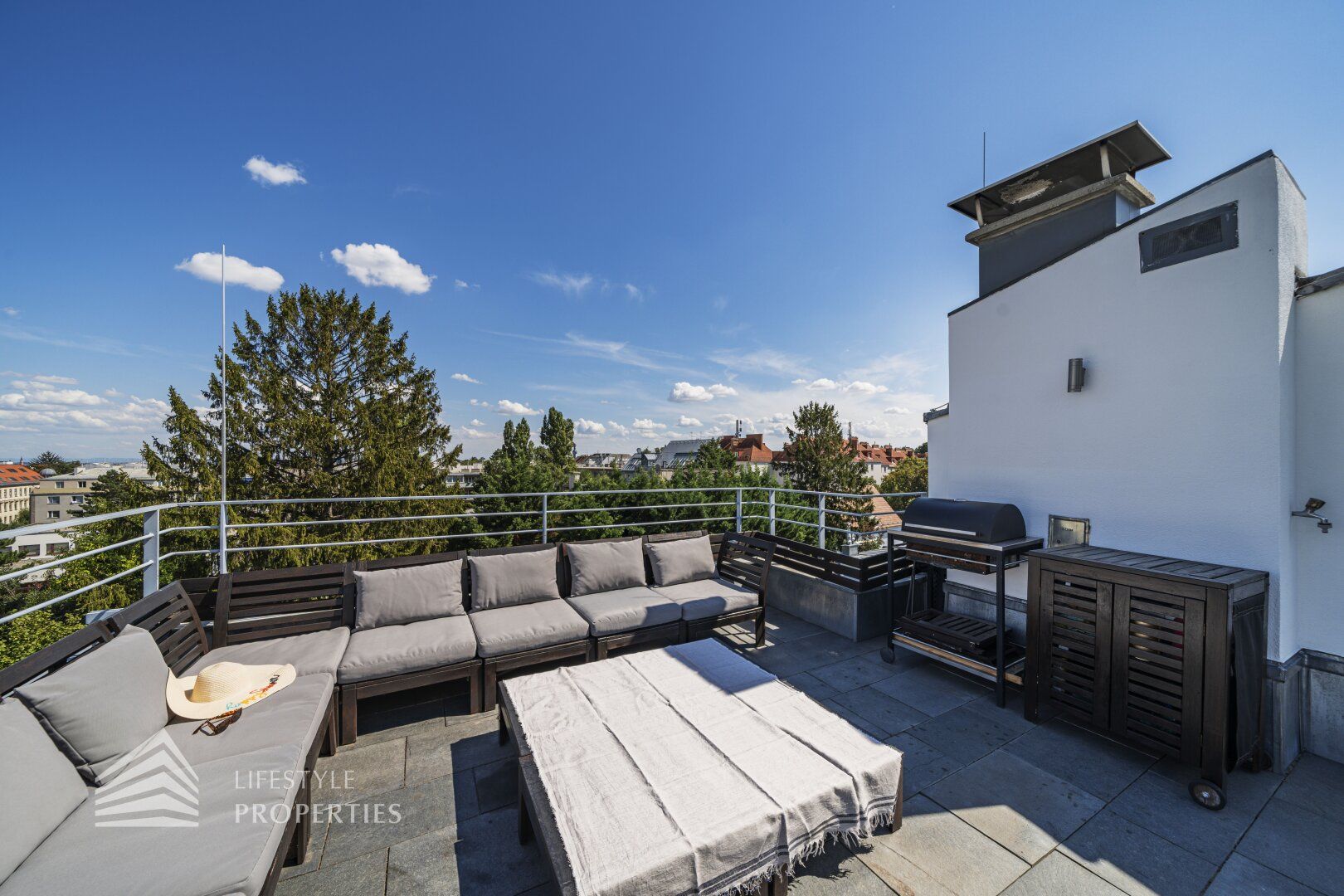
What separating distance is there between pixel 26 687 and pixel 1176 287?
548 centimetres

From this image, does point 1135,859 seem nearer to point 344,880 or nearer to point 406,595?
point 344,880

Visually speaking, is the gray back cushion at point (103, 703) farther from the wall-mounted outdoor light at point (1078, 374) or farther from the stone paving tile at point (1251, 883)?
the wall-mounted outdoor light at point (1078, 374)

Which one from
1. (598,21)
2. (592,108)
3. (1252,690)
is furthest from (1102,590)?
(592,108)

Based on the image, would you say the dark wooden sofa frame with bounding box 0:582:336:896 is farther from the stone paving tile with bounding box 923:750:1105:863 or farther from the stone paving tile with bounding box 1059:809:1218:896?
the stone paving tile with bounding box 1059:809:1218:896

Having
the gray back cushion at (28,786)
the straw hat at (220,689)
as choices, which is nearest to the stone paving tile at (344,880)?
the gray back cushion at (28,786)

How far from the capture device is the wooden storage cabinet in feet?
7.32

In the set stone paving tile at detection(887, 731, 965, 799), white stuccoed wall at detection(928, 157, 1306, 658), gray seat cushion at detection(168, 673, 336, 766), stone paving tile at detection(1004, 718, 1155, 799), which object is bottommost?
stone paving tile at detection(1004, 718, 1155, 799)

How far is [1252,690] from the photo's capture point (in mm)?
2371

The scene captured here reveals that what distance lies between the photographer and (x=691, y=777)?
1.72 meters

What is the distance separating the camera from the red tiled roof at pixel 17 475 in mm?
46897

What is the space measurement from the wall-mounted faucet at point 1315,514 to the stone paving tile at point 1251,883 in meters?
1.72

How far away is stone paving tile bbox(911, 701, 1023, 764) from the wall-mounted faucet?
1.78 metres

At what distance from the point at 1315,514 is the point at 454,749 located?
4.61 metres

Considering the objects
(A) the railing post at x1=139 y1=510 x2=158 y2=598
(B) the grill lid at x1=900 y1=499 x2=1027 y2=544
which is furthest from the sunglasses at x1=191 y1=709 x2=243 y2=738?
(B) the grill lid at x1=900 y1=499 x2=1027 y2=544
